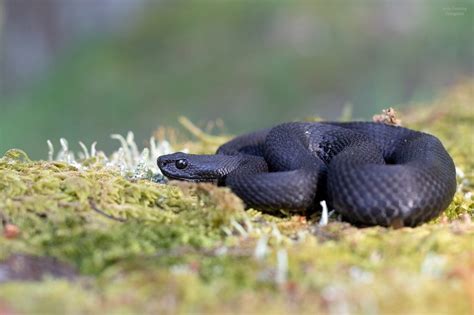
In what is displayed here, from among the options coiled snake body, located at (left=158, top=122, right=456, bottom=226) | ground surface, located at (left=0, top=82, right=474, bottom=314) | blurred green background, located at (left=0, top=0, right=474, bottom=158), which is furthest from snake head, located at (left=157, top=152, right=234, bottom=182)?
blurred green background, located at (left=0, top=0, right=474, bottom=158)

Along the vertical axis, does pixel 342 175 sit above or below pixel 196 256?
above

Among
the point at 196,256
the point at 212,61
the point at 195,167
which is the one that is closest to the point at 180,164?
the point at 195,167

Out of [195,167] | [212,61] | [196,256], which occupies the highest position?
[212,61]

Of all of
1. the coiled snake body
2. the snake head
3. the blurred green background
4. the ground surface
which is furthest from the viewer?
the blurred green background

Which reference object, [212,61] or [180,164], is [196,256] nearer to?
[180,164]

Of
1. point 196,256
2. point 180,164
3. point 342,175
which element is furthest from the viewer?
point 180,164

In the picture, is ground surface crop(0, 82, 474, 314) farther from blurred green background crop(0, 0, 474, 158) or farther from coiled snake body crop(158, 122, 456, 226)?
blurred green background crop(0, 0, 474, 158)

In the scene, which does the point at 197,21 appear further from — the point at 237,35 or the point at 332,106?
the point at 332,106
